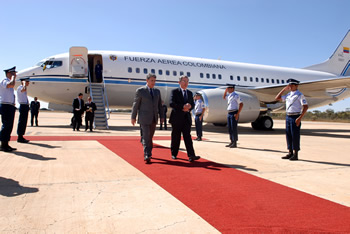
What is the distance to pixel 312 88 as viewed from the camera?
13172mm

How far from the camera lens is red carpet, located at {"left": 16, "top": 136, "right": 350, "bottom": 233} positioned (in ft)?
7.70

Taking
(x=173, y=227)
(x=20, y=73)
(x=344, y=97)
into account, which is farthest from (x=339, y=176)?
(x=344, y=97)

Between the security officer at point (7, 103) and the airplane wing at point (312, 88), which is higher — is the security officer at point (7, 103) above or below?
below

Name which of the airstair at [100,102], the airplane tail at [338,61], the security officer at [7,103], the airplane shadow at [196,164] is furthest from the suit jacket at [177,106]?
the airplane tail at [338,61]

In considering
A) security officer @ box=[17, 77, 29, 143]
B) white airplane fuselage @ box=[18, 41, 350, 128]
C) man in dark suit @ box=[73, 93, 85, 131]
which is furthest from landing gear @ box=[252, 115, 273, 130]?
security officer @ box=[17, 77, 29, 143]

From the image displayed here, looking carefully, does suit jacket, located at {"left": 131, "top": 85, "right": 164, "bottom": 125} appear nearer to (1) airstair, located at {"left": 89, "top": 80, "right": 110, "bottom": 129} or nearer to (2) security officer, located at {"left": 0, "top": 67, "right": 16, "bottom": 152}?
(2) security officer, located at {"left": 0, "top": 67, "right": 16, "bottom": 152}

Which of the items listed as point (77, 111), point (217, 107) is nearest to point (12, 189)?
point (77, 111)

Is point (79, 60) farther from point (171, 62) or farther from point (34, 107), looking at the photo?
point (171, 62)

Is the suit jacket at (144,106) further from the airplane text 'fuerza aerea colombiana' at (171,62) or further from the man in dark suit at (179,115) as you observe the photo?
the airplane text 'fuerza aerea colombiana' at (171,62)

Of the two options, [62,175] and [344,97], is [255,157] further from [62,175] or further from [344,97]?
[344,97]

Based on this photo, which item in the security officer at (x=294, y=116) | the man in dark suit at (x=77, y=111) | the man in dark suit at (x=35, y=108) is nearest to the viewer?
the security officer at (x=294, y=116)

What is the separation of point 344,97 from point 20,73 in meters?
18.4

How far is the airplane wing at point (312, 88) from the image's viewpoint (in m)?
11.7

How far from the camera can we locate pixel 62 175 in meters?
3.87
